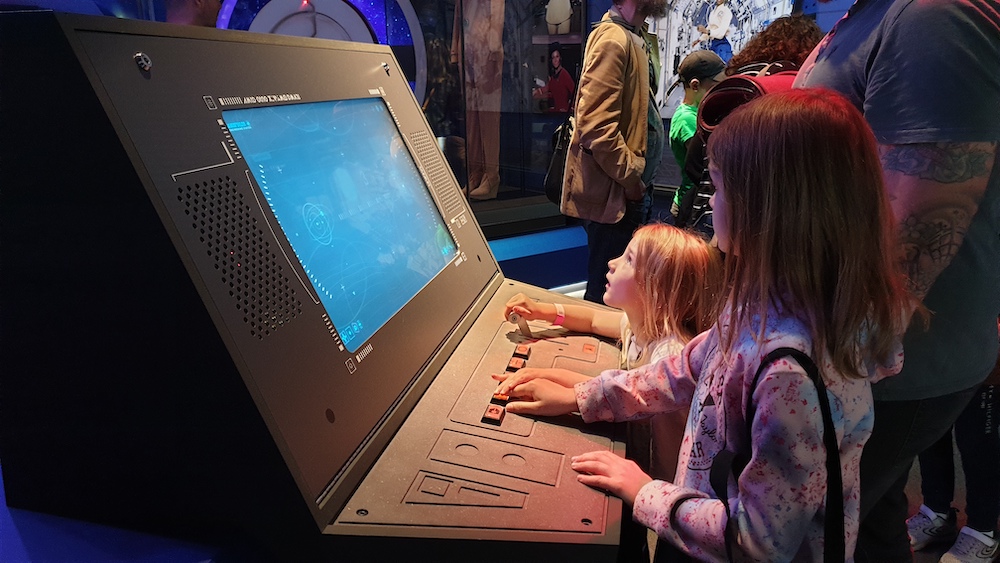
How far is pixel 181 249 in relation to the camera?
724 mm

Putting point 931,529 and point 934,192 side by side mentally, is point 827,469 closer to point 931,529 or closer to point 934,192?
point 934,192

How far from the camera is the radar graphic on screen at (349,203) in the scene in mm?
992

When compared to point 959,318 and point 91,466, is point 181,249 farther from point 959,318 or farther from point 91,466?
point 959,318

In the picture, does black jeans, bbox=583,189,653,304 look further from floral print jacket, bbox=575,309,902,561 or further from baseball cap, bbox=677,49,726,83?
floral print jacket, bbox=575,309,902,561

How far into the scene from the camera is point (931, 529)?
226cm

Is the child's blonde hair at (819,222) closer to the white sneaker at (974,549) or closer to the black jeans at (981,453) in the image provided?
the black jeans at (981,453)

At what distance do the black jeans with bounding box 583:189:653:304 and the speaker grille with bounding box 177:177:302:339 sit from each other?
2138mm

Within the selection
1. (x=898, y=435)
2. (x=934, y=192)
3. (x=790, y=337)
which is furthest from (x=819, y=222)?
(x=898, y=435)

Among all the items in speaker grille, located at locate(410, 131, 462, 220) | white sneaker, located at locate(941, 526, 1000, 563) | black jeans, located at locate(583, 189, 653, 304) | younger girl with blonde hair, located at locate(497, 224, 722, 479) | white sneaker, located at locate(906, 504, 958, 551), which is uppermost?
speaker grille, located at locate(410, 131, 462, 220)

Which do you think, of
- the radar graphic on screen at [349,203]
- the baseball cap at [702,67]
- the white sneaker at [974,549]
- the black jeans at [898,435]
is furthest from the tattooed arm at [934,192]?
the baseball cap at [702,67]

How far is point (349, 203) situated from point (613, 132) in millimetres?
1746

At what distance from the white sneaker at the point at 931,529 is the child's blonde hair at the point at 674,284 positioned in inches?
55.4

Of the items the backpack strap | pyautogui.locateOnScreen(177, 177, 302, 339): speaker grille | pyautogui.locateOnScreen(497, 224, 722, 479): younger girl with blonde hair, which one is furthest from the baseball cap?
pyautogui.locateOnScreen(177, 177, 302, 339): speaker grille

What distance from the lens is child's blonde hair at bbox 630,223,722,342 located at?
147cm
